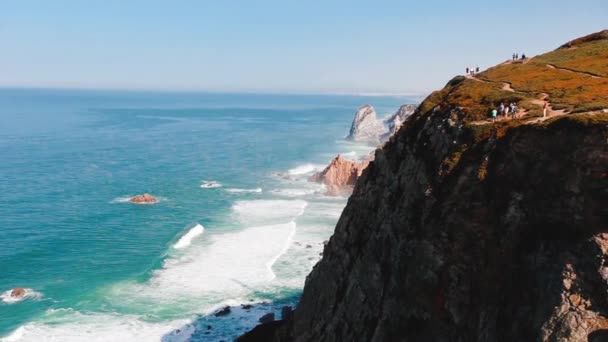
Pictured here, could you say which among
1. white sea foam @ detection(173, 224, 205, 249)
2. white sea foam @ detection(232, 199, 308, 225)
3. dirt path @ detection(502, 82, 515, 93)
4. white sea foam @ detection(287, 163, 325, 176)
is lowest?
white sea foam @ detection(173, 224, 205, 249)

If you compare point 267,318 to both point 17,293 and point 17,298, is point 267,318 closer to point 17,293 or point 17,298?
point 17,298

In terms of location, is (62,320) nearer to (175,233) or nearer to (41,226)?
(175,233)

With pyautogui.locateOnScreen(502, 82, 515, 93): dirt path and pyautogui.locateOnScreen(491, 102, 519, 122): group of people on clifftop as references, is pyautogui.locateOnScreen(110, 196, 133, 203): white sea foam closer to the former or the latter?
pyautogui.locateOnScreen(502, 82, 515, 93): dirt path

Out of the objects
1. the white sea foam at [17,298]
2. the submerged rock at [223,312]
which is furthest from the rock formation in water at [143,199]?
the submerged rock at [223,312]

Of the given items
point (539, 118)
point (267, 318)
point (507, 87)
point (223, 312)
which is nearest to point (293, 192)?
point (223, 312)

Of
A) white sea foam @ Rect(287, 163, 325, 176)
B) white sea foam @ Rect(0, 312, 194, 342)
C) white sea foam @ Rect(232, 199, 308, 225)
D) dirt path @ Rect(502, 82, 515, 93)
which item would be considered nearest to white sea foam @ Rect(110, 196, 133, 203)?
white sea foam @ Rect(232, 199, 308, 225)

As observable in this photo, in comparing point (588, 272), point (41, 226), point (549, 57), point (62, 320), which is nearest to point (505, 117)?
point (588, 272)
